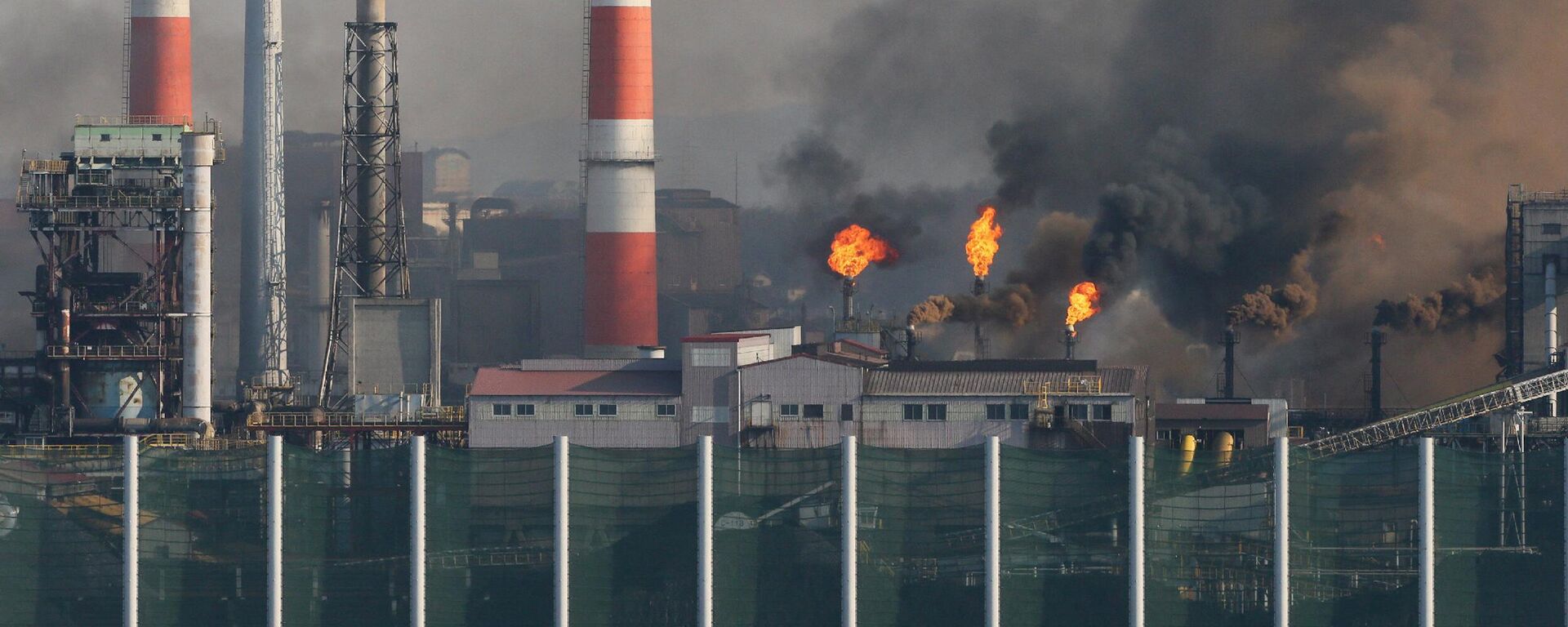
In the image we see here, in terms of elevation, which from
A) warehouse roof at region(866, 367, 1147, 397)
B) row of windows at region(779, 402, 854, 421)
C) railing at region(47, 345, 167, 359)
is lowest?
row of windows at region(779, 402, 854, 421)

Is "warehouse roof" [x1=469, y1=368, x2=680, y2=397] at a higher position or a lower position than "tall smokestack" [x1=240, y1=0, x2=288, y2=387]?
lower

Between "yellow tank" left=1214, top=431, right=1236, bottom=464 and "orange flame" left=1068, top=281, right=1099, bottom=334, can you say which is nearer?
"yellow tank" left=1214, top=431, right=1236, bottom=464

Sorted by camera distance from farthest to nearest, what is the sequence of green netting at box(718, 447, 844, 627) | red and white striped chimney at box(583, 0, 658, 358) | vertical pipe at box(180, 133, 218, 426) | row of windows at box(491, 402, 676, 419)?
red and white striped chimney at box(583, 0, 658, 358) → vertical pipe at box(180, 133, 218, 426) → row of windows at box(491, 402, 676, 419) → green netting at box(718, 447, 844, 627)

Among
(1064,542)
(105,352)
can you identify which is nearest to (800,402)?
(105,352)

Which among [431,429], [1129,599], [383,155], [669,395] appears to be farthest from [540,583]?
[383,155]

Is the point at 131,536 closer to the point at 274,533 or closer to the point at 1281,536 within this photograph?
the point at 274,533

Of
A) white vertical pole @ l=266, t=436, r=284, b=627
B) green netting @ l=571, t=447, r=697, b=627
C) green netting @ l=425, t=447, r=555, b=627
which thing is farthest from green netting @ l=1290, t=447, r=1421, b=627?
white vertical pole @ l=266, t=436, r=284, b=627

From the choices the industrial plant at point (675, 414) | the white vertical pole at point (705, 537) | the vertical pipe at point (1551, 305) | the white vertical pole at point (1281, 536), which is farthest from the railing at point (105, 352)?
the white vertical pole at point (1281, 536)

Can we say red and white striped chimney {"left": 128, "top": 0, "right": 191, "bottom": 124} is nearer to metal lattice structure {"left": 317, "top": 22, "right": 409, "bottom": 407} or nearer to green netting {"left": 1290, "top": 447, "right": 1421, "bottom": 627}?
metal lattice structure {"left": 317, "top": 22, "right": 409, "bottom": 407}

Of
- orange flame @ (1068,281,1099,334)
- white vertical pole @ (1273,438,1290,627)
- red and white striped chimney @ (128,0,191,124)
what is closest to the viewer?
white vertical pole @ (1273,438,1290,627)
